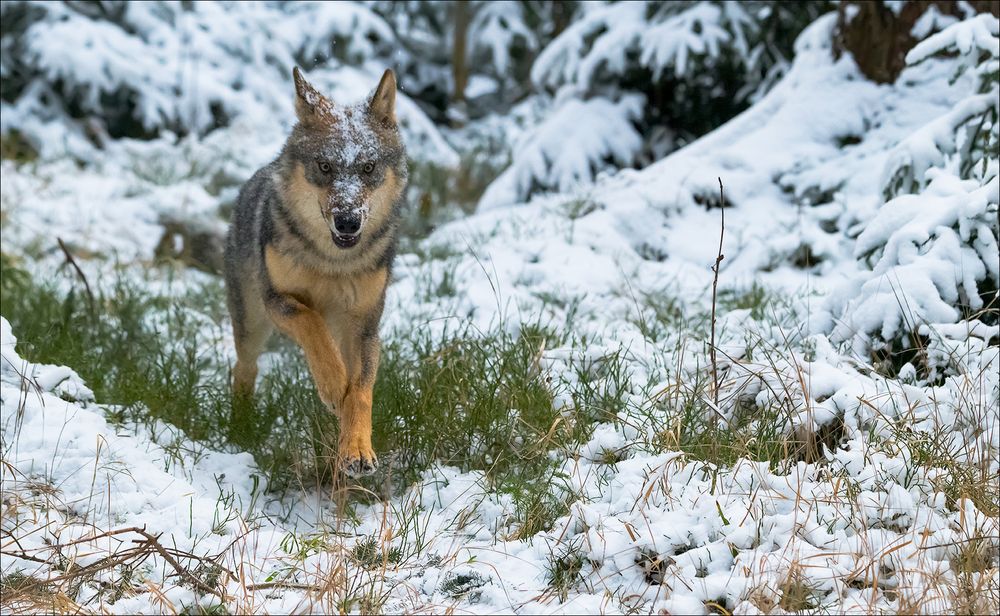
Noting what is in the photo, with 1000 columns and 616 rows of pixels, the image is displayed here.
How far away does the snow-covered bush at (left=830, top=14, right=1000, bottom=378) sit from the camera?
4781mm

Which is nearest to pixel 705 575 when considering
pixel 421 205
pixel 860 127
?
pixel 860 127

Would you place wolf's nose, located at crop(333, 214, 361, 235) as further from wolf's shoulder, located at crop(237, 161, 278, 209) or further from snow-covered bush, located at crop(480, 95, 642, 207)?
snow-covered bush, located at crop(480, 95, 642, 207)

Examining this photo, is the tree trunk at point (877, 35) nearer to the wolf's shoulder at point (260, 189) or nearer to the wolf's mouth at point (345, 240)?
the wolf's shoulder at point (260, 189)

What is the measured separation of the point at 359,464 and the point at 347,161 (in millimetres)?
1346

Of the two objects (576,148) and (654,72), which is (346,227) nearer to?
(576,148)

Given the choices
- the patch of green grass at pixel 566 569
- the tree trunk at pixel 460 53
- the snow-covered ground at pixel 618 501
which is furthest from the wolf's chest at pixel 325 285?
the tree trunk at pixel 460 53

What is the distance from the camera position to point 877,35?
8.41m

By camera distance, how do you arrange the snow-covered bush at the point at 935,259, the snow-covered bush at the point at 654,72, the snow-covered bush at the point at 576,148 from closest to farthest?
the snow-covered bush at the point at 935,259
the snow-covered bush at the point at 654,72
the snow-covered bush at the point at 576,148

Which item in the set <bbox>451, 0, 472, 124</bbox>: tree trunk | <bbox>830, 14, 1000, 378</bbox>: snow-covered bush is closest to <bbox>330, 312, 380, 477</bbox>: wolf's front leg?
<bbox>830, 14, 1000, 378</bbox>: snow-covered bush

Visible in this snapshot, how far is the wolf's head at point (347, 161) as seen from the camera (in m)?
4.50

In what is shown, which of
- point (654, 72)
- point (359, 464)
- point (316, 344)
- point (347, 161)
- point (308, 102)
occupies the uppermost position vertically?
point (654, 72)

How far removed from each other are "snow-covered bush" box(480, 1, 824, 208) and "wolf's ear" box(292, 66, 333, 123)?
508cm

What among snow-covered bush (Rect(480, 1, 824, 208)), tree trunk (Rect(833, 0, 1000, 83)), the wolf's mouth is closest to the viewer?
the wolf's mouth

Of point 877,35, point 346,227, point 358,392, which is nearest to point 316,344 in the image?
point 358,392
